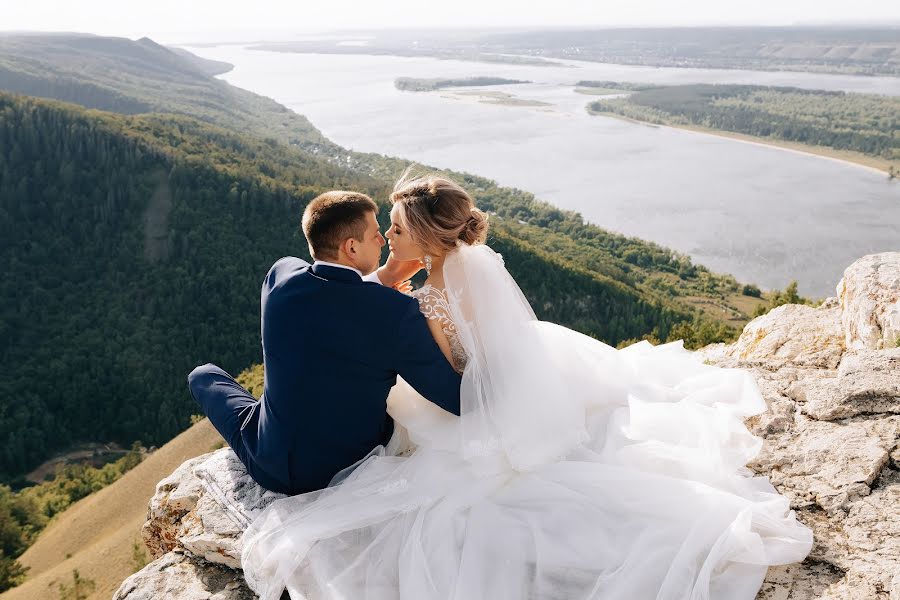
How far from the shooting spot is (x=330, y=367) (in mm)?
2750

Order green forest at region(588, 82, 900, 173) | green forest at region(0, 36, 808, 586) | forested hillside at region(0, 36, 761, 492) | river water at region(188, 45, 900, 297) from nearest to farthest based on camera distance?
1. green forest at region(0, 36, 808, 586)
2. forested hillside at region(0, 36, 761, 492)
3. river water at region(188, 45, 900, 297)
4. green forest at region(588, 82, 900, 173)

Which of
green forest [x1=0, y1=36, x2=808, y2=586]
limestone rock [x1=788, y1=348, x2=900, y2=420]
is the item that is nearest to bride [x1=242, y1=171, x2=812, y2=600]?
limestone rock [x1=788, y1=348, x2=900, y2=420]

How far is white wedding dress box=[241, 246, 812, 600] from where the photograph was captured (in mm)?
2395

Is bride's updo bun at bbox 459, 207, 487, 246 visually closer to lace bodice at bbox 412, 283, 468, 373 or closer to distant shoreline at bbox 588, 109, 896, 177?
lace bodice at bbox 412, 283, 468, 373

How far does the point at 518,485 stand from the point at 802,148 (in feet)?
307

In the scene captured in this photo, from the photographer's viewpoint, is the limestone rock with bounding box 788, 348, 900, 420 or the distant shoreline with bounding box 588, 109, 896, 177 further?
the distant shoreline with bounding box 588, 109, 896, 177

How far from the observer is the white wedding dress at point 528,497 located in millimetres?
2395

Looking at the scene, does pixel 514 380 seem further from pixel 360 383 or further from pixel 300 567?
pixel 300 567

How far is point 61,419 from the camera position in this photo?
37188mm

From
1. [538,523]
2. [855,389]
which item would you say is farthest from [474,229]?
[855,389]

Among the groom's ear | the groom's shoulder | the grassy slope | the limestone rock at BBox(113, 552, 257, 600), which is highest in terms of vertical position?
the groom's ear

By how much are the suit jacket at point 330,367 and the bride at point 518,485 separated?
0.13 meters

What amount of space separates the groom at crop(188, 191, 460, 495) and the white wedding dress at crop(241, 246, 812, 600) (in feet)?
0.48

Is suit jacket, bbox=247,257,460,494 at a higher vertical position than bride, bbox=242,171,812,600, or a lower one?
higher
